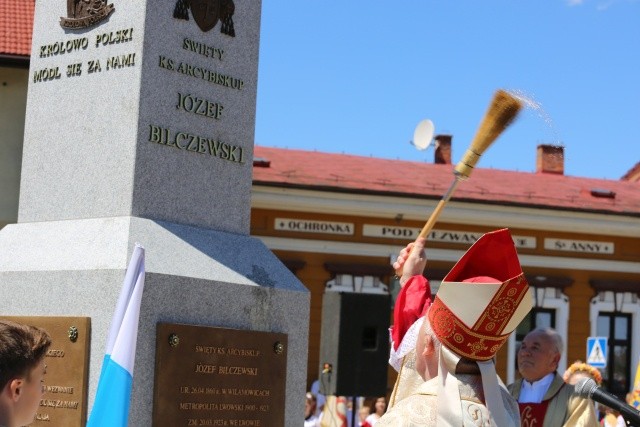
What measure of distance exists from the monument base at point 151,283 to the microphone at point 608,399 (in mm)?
1407

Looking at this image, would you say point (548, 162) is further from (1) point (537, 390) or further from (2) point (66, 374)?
(2) point (66, 374)

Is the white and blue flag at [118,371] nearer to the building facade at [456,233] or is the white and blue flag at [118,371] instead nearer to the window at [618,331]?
the building facade at [456,233]

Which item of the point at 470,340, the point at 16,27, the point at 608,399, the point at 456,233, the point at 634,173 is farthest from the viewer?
the point at 634,173

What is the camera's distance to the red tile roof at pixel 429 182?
2139 cm

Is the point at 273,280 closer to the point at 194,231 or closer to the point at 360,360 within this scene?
the point at 194,231

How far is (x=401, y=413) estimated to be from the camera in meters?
3.61

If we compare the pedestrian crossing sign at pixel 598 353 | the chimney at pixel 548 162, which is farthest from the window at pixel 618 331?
the chimney at pixel 548 162

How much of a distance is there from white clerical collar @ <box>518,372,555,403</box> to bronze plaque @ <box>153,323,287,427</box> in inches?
65.0

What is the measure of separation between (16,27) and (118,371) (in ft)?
48.2

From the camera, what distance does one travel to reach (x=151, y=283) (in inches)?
199

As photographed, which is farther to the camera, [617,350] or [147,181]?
[617,350]

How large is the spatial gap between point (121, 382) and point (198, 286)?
1.10 meters

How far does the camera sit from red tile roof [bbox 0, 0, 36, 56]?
17422 millimetres

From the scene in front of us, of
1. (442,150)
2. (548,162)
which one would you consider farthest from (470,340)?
(548,162)
